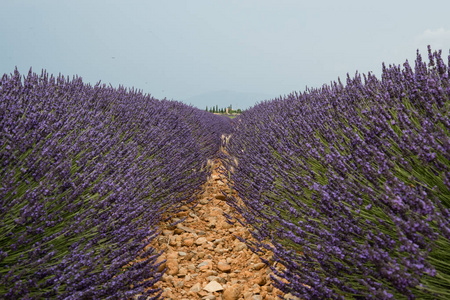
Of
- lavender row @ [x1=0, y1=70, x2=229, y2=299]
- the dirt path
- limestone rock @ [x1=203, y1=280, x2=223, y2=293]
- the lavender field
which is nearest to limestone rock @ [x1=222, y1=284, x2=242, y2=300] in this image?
the dirt path

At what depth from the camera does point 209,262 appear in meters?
2.88

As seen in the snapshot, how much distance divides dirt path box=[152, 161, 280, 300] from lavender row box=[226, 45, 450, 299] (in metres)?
0.36

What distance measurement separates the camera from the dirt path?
7.79 feet

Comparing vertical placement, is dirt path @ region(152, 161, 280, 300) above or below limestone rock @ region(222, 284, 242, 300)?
above

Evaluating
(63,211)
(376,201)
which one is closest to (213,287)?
(63,211)

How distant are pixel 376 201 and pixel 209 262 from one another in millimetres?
1936

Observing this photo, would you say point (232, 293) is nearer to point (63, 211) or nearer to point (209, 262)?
point (209, 262)

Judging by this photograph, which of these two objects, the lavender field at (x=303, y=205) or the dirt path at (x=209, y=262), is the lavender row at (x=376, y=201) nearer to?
the lavender field at (x=303, y=205)

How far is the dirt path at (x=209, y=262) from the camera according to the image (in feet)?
7.79

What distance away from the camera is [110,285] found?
155 centimetres

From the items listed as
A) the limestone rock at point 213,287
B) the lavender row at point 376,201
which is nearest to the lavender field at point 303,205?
the lavender row at point 376,201

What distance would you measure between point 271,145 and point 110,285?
2.35 m

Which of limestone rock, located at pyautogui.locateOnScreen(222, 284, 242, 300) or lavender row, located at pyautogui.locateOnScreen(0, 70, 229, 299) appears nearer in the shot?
lavender row, located at pyautogui.locateOnScreen(0, 70, 229, 299)

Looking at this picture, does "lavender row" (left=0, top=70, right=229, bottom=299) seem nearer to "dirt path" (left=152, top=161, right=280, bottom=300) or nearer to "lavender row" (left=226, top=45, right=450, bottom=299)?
"dirt path" (left=152, top=161, right=280, bottom=300)
